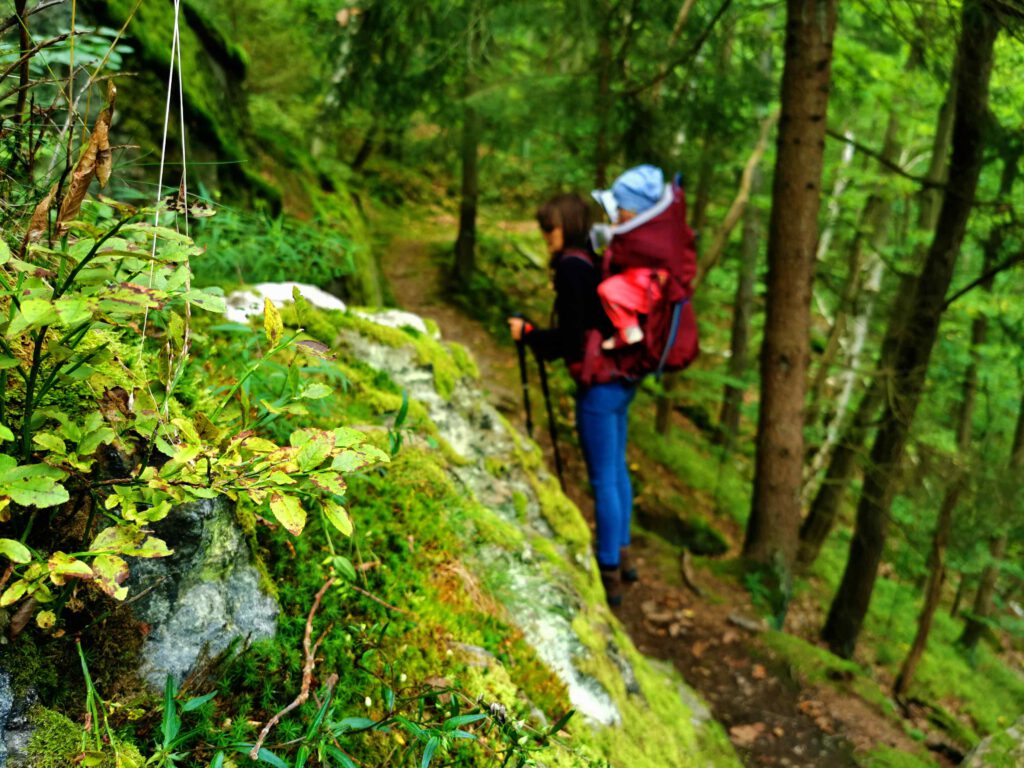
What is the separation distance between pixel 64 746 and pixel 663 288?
363cm

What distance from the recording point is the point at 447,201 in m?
20.3

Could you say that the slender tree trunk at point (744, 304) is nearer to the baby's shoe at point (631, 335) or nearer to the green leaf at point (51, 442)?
the baby's shoe at point (631, 335)

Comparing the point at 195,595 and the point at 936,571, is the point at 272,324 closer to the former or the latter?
the point at 195,595

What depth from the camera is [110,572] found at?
106 centimetres

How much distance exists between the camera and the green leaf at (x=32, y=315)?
0.97 meters

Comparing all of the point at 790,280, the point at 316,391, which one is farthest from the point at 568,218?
the point at 316,391

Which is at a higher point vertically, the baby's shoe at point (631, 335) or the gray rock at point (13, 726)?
the baby's shoe at point (631, 335)

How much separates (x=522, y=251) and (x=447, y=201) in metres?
5.60

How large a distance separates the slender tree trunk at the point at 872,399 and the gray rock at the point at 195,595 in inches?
223

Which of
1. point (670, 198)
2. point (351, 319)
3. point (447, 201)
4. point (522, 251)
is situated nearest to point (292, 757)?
point (351, 319)

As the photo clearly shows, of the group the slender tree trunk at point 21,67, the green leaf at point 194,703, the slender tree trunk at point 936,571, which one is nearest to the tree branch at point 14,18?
the slender tree trunk at point 21,67

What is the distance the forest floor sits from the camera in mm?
4094

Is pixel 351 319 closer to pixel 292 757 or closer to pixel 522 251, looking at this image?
pixel 292 757

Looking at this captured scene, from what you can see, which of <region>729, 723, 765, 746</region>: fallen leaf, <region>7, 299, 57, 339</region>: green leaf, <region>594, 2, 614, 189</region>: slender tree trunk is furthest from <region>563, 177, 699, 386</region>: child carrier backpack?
<region>7, 299, 57, 339</region>: green leaf
